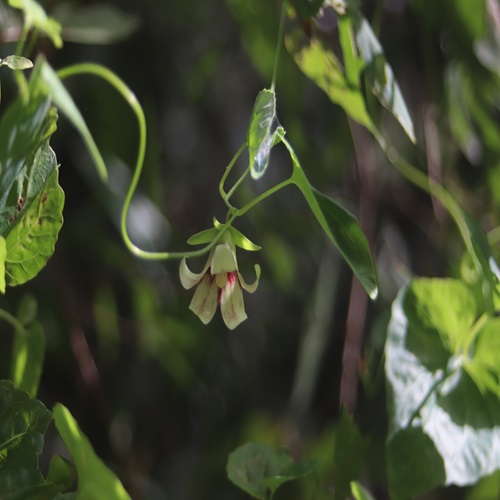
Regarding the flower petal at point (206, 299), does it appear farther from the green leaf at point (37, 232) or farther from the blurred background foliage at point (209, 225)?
the blurred background foliage at point (209, 225)

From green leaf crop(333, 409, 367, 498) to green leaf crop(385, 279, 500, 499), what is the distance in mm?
16

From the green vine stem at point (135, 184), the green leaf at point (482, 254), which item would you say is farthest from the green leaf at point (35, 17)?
the green leaf at point (482, 254)

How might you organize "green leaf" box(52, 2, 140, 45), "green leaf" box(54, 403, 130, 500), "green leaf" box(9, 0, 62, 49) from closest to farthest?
"green leaf" box(54, 403, 130, 500)
"green leaf" box(9, 0, 62, 49)
"green leaf" box(52, 2, 140, 45)

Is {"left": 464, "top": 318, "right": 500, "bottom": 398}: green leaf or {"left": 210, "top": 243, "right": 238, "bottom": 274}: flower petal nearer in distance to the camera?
{"left": 210, "top": 243, "right": 238, "bottom": 274}: flower petal

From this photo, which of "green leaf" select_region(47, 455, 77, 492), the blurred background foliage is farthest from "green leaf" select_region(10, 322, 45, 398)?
the blurred background foliage

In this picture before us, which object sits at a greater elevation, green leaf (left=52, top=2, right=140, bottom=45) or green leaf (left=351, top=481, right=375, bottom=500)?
green leaf (left=52, top=2, right=140, bottom=45)

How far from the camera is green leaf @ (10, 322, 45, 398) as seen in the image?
1.39ft

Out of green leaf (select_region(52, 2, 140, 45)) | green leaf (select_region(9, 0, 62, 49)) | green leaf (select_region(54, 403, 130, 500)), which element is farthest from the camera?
green leaf (select_region(52, 2, 140, 45))

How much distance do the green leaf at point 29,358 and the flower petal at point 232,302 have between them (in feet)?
0.40

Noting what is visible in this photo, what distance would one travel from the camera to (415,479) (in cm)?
42

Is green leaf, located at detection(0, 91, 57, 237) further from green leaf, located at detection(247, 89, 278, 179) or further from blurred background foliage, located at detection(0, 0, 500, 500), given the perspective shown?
blurred background foliage, located at detection(0, 0, 500, 500)

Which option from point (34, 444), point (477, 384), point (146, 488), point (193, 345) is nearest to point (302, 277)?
point (193, 345)

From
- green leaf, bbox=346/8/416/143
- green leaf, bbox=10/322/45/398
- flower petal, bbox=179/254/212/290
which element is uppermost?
green leaf, bbox=346/8/416/143

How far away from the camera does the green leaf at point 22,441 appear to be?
36cm
